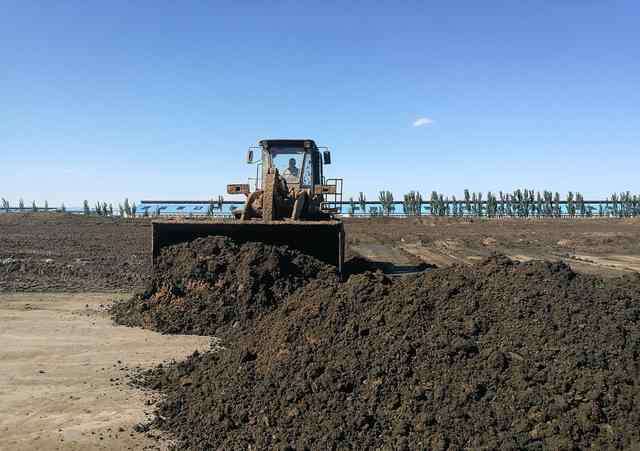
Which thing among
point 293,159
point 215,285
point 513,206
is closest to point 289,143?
point 293,159

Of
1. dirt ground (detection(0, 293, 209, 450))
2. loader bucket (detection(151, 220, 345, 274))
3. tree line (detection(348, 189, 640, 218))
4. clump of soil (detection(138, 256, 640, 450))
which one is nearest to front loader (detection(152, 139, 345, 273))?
loader bucket (detection(151, 220, 345, 274))

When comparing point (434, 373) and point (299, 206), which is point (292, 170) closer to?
point (299, 206)

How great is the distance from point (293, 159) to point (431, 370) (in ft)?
32.9

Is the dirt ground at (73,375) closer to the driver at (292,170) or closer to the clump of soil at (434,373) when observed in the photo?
the clump of soil at (434,373)

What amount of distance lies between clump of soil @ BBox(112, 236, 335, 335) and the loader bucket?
0.30 m

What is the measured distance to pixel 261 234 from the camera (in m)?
10.8

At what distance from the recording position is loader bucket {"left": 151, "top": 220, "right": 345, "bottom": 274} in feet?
35.0

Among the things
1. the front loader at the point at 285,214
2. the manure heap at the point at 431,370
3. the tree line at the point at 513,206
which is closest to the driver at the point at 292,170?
the front loader at the point at 285,214

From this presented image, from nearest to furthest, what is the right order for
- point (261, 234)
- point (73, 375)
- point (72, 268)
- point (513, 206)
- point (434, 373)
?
point (434, 373), point (73, 375), point (261, 234), point (72, 268), point (513, 206)

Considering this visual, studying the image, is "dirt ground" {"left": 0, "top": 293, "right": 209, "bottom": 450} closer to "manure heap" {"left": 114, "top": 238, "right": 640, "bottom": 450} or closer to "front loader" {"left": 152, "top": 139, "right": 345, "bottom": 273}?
"manure heap" {"left": 114, "top": 238, "right": 640, "bottom": 450}

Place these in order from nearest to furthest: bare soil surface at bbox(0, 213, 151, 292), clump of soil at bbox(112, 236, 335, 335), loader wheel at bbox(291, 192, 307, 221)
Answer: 1. clump of soil at bbox(112, 236, 335, 335)
2. loader wheel at bbox(291, 192, 307, 221)
3. bare soil surface at bbox(0, 213, 151, 292)

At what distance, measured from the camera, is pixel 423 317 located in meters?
5.79

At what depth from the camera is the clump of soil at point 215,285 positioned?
8938 mm

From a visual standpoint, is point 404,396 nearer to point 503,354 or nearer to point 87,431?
point 503,354
